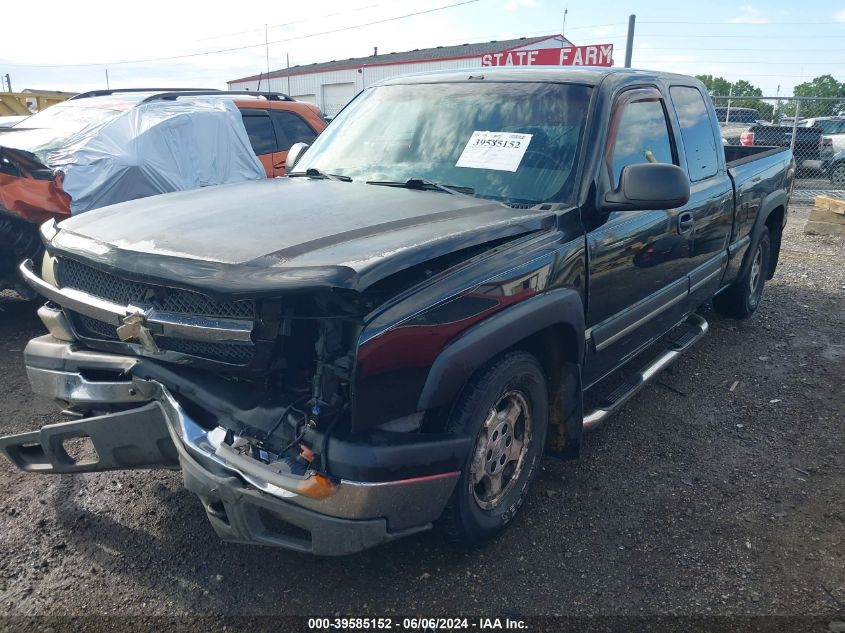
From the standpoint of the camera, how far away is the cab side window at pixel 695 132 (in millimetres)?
4176

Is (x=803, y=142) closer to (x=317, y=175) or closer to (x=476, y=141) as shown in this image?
(x=476, y=141)

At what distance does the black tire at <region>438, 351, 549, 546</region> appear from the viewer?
251 centimetres

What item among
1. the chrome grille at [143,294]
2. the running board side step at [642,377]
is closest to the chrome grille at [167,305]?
the chrome grille at [143,294]

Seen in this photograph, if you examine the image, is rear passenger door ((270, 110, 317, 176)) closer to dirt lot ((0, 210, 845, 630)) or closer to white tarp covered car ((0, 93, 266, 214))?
white tarp covered car ((0, 93, 266, 214))

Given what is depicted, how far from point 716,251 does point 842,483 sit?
176 cm

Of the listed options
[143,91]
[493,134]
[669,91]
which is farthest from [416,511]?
[143,91]

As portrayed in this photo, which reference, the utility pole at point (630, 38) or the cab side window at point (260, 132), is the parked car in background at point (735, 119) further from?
the cab side window at point (260, 132)

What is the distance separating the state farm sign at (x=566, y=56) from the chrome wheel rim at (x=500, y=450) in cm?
2189

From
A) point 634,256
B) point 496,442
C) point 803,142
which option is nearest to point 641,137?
point 634,256

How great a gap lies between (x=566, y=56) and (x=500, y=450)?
24544 mm

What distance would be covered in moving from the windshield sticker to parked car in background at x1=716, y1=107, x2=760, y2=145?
1476 cm

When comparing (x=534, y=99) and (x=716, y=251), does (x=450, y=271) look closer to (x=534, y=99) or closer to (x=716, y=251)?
(x=534, y=99)

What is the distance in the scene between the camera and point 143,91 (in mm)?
7297

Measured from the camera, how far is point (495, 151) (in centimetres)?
325
